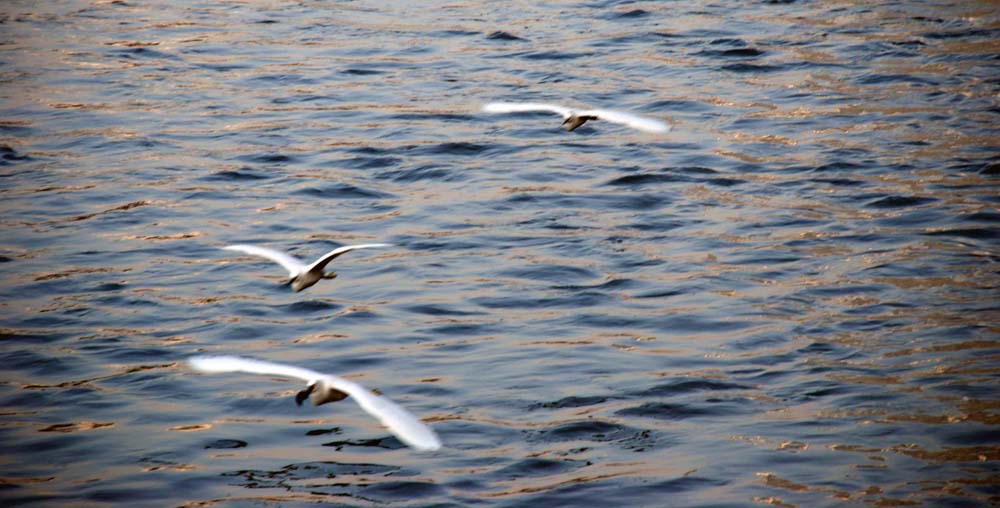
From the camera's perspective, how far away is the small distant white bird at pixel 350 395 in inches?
259

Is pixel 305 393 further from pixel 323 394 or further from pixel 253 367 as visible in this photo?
pixel 253 367

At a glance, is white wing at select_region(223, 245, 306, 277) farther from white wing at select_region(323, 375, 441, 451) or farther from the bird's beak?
white wing at select_region(323, 375, 441, 451)

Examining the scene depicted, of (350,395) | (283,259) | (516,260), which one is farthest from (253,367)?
(516,260)

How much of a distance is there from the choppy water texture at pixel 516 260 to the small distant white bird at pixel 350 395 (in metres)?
0.29

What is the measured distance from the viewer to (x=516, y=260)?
32.7ft

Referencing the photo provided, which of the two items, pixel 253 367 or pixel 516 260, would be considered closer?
pixel 253 367

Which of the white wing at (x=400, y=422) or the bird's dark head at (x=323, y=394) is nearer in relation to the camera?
the white wing at (x=400, y=422)

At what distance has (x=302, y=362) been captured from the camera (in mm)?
8297

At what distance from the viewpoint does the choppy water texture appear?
7102mm

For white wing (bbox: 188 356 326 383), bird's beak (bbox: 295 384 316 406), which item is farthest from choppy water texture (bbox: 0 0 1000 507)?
white wing (bbox: 188 356 326 383)

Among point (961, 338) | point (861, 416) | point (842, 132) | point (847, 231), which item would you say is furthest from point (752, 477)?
point (842, 132)

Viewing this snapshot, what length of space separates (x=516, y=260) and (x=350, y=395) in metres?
3.14

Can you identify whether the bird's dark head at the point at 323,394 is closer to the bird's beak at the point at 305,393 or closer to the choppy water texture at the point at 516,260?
the bird's beak at the point at 305,393

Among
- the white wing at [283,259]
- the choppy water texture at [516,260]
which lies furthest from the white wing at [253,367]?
the white wing at [283,259]
